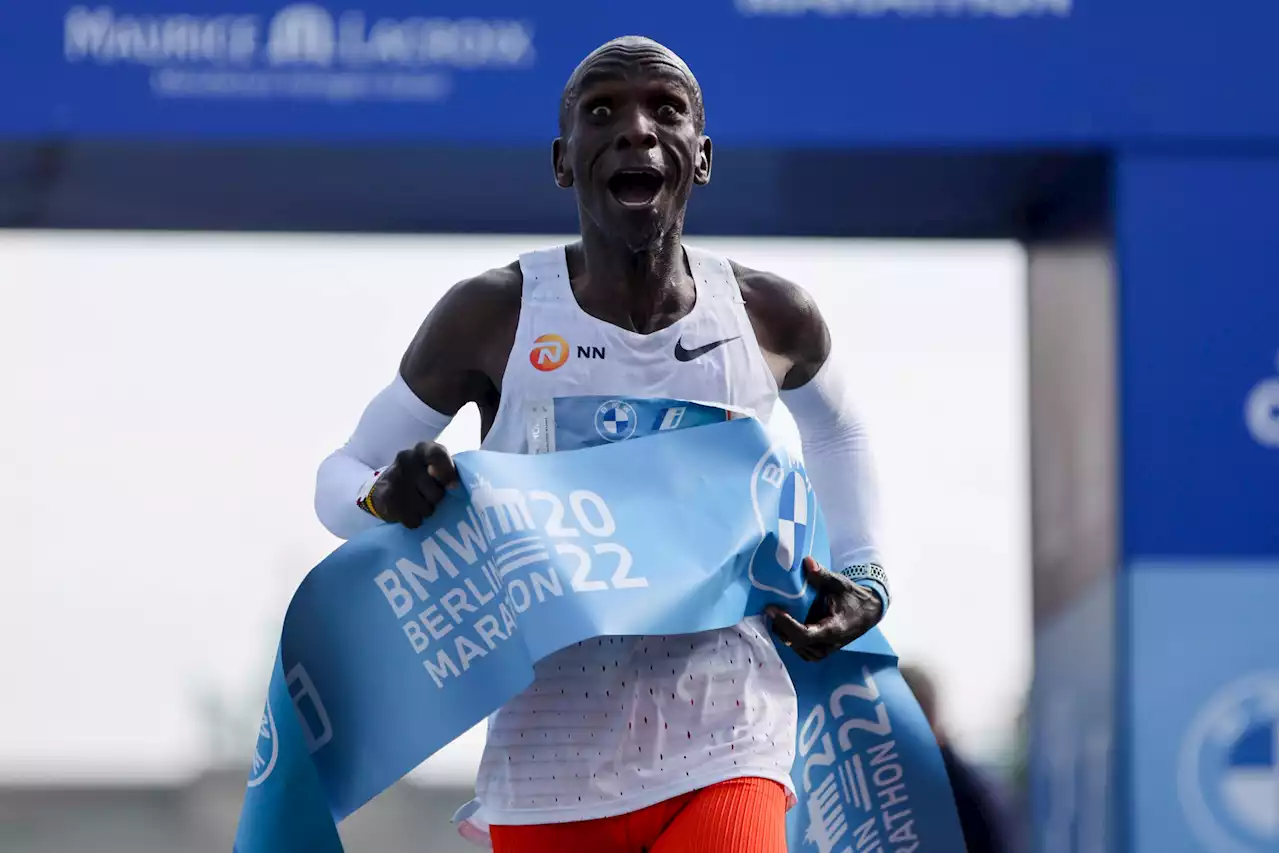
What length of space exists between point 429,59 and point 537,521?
2351 mm

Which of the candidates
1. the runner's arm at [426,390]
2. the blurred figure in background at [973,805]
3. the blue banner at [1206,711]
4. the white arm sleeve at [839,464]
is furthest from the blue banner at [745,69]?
the runner's arm at [426,390]

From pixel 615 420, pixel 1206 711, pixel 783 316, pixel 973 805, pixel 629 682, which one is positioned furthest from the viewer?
pixel 1206 711

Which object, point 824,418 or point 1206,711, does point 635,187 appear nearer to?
point 824,418

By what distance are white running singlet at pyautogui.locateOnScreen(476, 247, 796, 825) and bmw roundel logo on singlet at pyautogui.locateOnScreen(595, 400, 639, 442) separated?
18 millimetres

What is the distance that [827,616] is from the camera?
7.72ft

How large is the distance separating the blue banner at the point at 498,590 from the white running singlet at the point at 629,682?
42 millimetres

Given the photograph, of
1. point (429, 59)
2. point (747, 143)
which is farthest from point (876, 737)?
point (429, 59)

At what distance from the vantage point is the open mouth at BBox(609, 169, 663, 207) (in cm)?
227

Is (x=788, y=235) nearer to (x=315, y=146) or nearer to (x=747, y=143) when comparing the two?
(x=747, y=143)

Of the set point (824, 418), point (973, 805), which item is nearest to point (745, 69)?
point (973, 805)

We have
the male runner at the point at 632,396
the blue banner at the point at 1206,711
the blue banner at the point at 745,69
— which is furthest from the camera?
the blue banner at the point at 745,69

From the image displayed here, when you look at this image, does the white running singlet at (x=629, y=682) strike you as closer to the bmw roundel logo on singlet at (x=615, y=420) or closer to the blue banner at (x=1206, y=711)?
the bmw roundel logo on singlet at (x=615, y=420)

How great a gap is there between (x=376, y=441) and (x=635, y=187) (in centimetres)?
47

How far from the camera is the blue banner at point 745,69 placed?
4.39m
